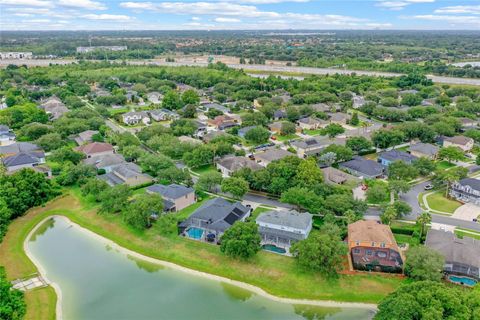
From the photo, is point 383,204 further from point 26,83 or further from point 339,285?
point 26,83

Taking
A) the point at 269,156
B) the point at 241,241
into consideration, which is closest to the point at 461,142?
the point at 269,156

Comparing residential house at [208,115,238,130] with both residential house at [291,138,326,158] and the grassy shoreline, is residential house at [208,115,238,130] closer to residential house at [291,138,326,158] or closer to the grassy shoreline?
residential house at [291,138,326,158]

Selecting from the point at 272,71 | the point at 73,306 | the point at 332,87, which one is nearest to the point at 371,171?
the point at 73,306

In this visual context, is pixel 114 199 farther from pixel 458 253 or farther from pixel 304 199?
pixel 458 253

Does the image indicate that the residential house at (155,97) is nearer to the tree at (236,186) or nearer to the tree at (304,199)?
the tree at (236,186)

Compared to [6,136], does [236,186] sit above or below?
above

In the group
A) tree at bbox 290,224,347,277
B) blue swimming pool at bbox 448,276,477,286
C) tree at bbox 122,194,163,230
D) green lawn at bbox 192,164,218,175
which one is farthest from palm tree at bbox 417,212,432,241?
green lawn at bbox 192,164,218,175

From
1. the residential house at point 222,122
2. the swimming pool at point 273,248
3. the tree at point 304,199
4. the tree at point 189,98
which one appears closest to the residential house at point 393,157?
the tree at point 304,199
